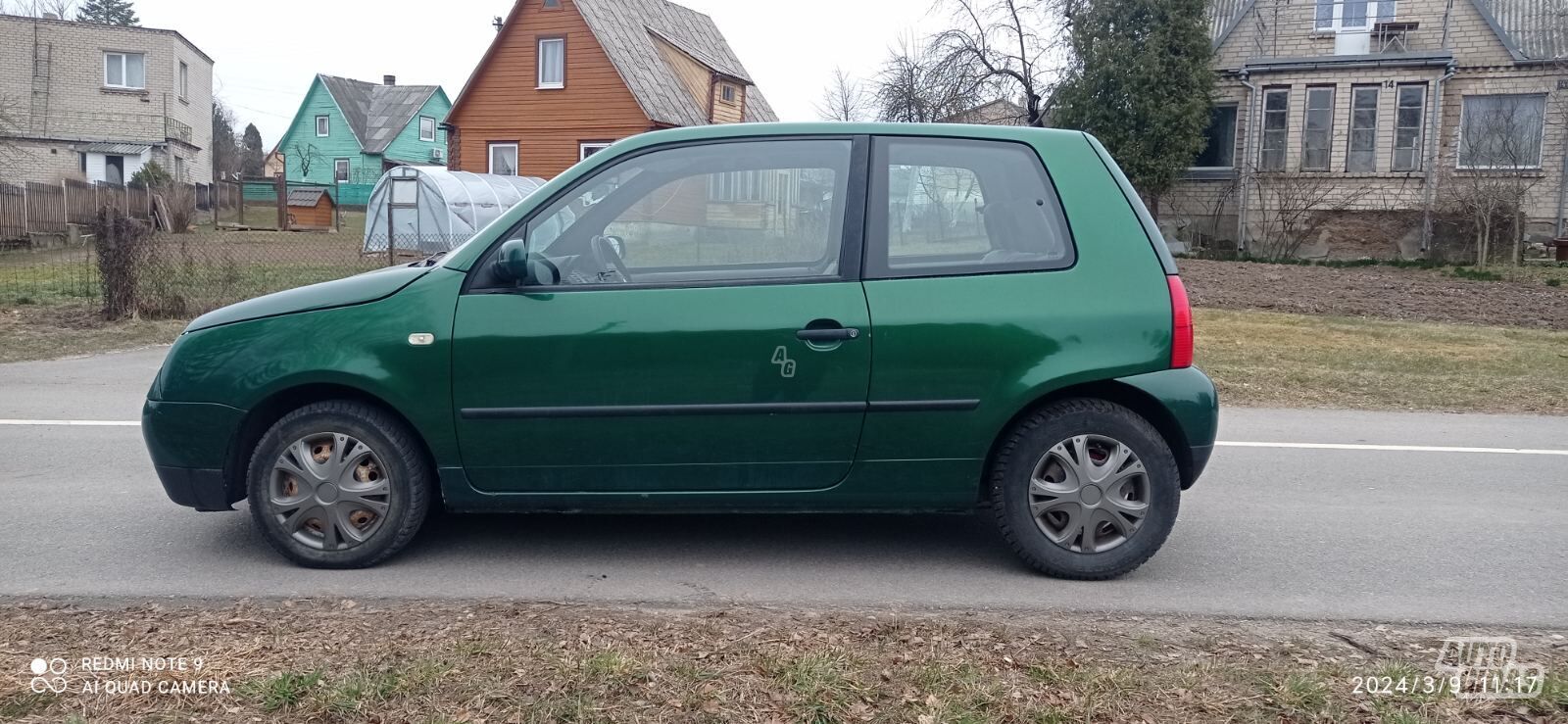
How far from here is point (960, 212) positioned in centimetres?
482

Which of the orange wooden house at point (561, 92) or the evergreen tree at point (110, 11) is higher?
the evergreen tree at point (110, 11)

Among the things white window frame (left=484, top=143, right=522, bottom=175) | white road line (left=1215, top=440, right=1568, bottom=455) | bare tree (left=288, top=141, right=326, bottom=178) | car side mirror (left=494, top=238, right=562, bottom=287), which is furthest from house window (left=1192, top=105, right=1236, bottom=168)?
bare tree (left=288, top=141, right=326, bottom=178)

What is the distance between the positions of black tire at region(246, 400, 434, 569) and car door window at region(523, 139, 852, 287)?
888 millimetres

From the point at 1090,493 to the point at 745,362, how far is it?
1.41 metres

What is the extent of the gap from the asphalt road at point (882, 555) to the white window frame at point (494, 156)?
29175mm

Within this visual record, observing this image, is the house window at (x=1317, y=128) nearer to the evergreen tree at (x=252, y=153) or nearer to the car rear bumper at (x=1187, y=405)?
the car rear bumper at (x=1187, y=405)

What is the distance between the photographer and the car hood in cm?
471

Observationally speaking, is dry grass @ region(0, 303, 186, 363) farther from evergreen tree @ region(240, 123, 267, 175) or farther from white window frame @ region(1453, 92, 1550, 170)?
evergreen tree @ region(240, 123, 267, 175)

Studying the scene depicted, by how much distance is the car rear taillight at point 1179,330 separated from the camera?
186 inches

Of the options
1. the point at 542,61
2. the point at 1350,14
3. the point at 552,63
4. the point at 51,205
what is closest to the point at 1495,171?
the point at 1350,14

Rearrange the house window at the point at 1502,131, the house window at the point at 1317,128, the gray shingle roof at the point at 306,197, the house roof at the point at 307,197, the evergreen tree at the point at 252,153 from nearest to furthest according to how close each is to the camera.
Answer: the house window at the point at 1502,131, the house window at the point at 1317,128, the house roof at the point at 307,197, the gray shingle roof at the point at 306,197, the evergreen tree at the point at 252,153

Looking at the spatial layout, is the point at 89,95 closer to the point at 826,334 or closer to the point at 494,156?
the point at 494,156

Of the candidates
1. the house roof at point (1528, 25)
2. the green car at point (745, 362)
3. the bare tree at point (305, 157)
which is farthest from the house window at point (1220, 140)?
the bare tree at point (305, 157)

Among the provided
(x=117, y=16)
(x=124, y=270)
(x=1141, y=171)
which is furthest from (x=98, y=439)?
(x=117, y=16)
